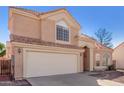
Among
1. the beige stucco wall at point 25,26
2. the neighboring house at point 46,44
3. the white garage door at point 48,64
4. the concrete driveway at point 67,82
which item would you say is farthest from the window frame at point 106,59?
the beige stucco wall at point 25,26

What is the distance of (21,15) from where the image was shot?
43.9 ft

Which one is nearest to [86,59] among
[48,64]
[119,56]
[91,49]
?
[91,49]

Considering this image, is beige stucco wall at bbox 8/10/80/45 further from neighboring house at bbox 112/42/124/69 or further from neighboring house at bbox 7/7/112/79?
neighboring house at bbox 112/42/124/69

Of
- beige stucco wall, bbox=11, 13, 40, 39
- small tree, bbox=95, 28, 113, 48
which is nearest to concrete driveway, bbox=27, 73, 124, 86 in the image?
beige stucco wall, bbox=11, 13, 40, 39

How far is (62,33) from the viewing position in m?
16.3

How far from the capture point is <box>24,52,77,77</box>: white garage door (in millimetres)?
12484

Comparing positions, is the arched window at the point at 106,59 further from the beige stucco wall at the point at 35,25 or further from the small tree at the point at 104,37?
the small tree at the point at 104,37

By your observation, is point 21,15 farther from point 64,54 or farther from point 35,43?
point 64,54

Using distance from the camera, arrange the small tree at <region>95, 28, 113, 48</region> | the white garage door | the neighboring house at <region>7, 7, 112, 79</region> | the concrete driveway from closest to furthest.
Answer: the concrete driveway → the neighboring house at <region>7, 7, 112, 79</region> → the white garage door → the small tree at <region>95, 28, 113, 48</region>

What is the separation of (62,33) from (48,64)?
435 centimetres

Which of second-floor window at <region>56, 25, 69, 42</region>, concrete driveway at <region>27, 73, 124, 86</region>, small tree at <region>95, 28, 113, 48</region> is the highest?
small tree at <region>95, 28, 113, 48</region>

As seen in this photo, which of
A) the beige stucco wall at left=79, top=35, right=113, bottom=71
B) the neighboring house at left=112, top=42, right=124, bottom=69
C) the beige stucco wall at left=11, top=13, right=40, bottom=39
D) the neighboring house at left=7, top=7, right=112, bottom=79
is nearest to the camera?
the neighboring house at left=7, top=7, right=112, bottom=79
